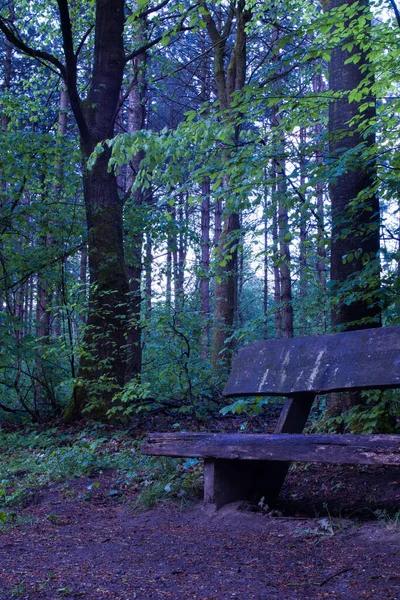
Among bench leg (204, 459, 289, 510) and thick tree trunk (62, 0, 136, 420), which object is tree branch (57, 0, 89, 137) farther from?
bench leg (204, 459, 289, 510)

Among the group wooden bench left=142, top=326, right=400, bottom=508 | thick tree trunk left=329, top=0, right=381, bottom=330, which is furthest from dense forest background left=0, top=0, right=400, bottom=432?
wooden bench left=142, top=326, right=400, bottom=508

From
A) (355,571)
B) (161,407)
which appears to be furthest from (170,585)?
(161,407)

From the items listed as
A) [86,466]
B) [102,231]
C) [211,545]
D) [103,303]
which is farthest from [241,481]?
[102,231]

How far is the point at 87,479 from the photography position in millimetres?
5953

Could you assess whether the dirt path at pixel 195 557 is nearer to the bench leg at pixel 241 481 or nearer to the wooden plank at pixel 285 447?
the bench leg at pixel 241 481

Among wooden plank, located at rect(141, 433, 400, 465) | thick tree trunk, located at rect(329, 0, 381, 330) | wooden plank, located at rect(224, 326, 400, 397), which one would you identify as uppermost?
thick tree trunk, located at rect(329, 0, 381, 330)

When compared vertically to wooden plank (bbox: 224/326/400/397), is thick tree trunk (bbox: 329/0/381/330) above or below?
above

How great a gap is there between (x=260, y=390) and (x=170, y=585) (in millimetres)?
2075

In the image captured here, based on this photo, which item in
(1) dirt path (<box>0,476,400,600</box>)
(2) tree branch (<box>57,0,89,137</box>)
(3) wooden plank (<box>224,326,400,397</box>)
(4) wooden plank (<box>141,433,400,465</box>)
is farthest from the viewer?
(2) tree branch (<box>57,0,89,137</box>)

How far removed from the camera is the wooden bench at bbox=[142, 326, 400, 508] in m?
3.72

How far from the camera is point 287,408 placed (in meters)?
4.57

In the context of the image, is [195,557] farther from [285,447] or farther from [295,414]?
[295,414]

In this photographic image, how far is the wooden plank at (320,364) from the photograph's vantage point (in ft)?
13.3

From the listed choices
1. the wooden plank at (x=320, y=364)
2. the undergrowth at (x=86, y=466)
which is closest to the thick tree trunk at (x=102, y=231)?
the undergrowth at (x=86, y=466)
